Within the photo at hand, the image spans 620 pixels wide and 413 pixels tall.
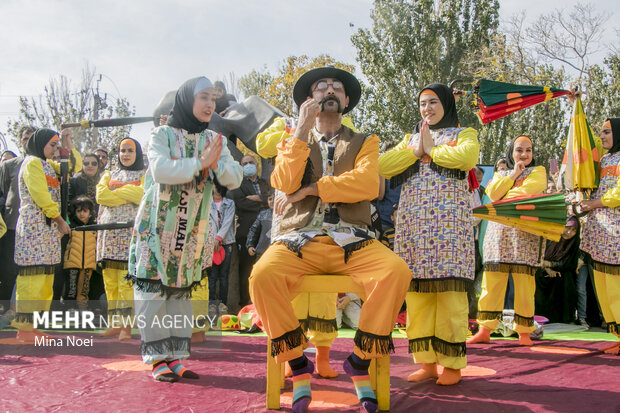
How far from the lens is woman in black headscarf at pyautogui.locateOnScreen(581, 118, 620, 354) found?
186 inches

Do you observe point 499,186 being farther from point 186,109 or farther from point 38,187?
point 38,187

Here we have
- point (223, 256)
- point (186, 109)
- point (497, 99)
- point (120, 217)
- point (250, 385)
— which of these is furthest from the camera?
point (223, 256)

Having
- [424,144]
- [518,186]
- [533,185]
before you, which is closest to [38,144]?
[424,144]

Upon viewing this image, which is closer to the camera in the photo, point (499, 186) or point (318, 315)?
point (318, 315)

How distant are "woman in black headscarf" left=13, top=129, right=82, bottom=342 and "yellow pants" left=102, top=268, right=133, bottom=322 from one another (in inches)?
20.9

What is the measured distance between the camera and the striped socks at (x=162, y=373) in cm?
333

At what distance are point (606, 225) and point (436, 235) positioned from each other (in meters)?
2.25

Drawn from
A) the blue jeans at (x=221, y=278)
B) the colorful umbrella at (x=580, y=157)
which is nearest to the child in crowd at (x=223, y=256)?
the blue jeans at (x=221, y=278)

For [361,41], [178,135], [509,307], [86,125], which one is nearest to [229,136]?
[86,125]

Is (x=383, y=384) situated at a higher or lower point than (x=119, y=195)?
lower

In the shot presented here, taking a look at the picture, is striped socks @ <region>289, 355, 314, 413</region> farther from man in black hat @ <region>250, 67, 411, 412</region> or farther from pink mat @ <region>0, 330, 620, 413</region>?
pink mat @ <region>0, 330, 620, 413</region>

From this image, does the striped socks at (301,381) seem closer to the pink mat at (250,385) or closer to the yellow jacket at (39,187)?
the pink mat at (250,385)

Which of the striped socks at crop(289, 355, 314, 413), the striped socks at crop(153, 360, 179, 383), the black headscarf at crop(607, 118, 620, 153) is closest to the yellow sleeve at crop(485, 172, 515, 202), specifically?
the black headscarf at crop(607, 118, 620, 153)

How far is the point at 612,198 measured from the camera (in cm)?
471
